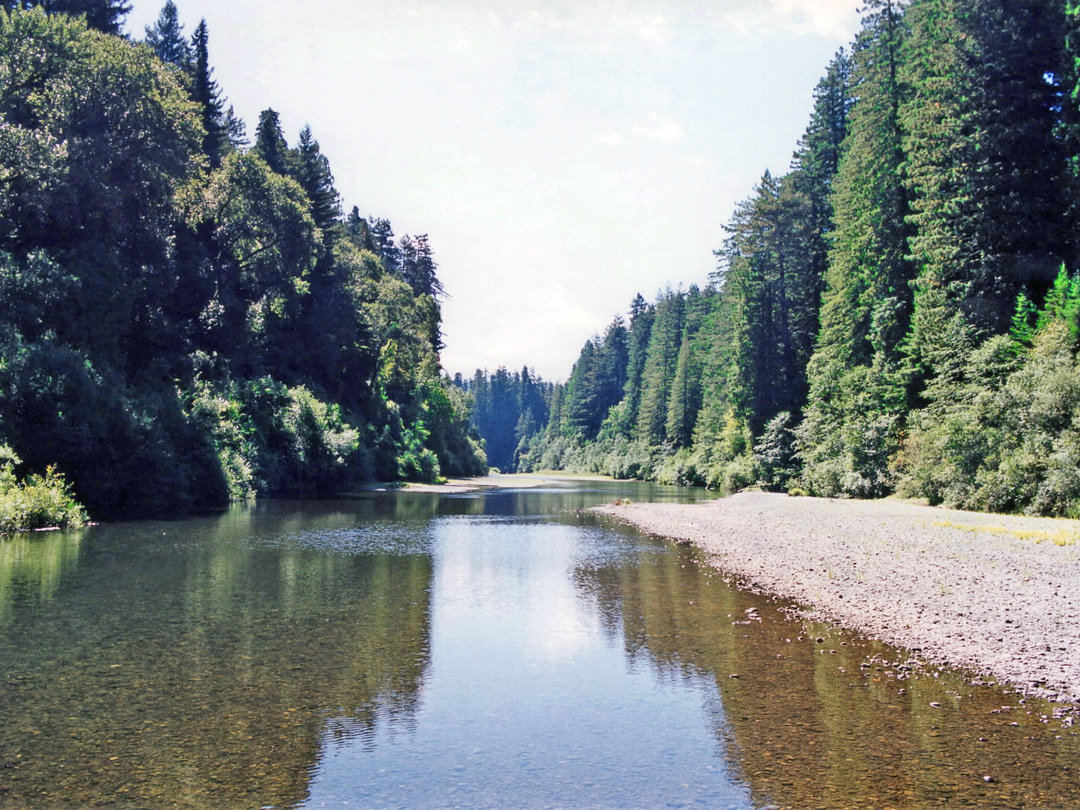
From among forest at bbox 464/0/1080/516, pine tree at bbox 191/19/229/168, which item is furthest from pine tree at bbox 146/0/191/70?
forest at bbox 464/0/1080/516

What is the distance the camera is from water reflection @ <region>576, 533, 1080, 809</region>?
6.71 meters

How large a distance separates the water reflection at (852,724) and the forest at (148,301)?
2108cm

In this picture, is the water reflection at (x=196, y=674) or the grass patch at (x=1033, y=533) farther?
the grass patch at (x=1033, y=533)

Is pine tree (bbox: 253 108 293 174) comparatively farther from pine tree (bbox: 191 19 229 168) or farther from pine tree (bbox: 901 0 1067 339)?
pine tree (bbox: 901 0 1067 339)

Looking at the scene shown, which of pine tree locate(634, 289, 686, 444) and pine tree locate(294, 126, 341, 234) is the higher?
pine tree locate(294, 126, 341, 234)

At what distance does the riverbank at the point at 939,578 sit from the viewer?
10.3 metres

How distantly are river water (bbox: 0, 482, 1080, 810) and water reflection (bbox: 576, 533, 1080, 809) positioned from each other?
29 mm

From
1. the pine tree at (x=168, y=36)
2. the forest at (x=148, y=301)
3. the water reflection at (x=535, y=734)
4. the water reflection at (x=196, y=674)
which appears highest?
the pine tree at (x=168, y=36)

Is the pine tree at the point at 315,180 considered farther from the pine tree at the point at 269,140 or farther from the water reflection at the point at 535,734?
the water reflection at the point at 535,734

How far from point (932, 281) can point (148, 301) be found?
35688 millimetres

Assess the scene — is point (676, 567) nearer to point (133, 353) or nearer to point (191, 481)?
point (191, 481)

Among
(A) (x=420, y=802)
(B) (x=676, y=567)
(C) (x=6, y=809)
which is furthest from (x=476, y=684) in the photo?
(B) (x=676, y=567)

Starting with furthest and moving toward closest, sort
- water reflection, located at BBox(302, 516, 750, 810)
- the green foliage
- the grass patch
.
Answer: the green foliage, the grass patch, water reflection, located at BBox(302, 516, 750, 810)

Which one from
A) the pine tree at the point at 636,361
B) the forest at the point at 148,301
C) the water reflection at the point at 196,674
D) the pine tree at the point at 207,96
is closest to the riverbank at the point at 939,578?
the water reflection at the point at 196,674
